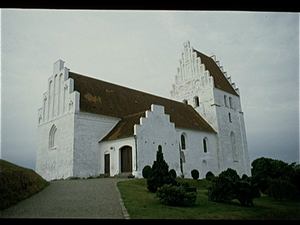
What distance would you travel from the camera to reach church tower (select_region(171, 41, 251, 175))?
3008cm

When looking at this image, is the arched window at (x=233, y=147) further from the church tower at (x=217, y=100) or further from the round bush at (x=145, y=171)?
the round bush at (x=145, y=171)

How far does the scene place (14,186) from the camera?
9.23 m

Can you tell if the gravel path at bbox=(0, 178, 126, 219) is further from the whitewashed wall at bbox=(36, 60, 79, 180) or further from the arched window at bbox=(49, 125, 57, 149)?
the arched window at bbox=(49, 125, 57, 149)

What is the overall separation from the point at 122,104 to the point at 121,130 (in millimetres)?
4649

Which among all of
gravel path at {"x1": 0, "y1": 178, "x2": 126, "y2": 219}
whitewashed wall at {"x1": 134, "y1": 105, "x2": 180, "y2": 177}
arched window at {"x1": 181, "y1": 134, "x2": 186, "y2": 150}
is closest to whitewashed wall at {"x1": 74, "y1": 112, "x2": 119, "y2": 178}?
whitewashed wall at {"x1": 134, "y1": 105, "x2": 180, "y2": 177}

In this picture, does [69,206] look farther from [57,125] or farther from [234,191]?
[57,125]

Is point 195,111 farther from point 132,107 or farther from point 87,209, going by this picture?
point 87,209

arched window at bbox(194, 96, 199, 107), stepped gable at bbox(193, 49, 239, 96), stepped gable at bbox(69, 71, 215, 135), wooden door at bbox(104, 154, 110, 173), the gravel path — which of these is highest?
stepped gable at bbox(193, 49, 239, 96)

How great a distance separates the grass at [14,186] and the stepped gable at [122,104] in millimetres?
9737

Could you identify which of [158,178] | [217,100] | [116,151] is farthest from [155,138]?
[217,100]

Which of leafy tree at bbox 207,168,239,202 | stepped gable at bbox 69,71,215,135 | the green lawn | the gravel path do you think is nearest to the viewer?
the gravel path

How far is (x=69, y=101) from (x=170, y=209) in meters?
14.8

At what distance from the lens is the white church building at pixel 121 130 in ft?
64.5

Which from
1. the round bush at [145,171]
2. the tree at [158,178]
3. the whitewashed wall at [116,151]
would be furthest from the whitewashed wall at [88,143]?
the tree at [158,178]
